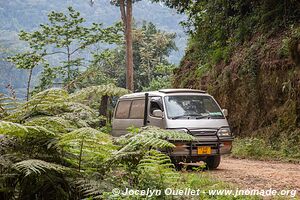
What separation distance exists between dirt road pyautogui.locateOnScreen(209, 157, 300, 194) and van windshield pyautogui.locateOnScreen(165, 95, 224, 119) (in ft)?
4.70

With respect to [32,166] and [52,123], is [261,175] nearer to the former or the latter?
[52,123]

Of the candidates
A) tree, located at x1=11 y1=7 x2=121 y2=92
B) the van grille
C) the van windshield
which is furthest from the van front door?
tree, located at x1=11 y1=7 x2=121 y2=92

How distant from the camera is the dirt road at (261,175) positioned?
28.6 ft

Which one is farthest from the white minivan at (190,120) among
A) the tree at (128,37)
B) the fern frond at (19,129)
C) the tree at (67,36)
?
the tree at (67,36)

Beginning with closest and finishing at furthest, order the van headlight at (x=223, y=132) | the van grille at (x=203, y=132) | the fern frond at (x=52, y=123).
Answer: the fern frond at (x=52, y=123)
the van grille at (x=203, y=132)
the van headlight at (x=223, y=132)

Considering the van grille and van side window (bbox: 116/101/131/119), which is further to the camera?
van side window (bbox: 116/101/131/119)

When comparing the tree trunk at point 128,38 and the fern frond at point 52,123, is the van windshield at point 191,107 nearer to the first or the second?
the fern frond at point 52,123

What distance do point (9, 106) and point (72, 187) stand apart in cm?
135

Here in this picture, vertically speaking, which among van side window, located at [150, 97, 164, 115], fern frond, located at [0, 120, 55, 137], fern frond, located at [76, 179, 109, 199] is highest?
van side window, located at [150, 97, 164, 115]

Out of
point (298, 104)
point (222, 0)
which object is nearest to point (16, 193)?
point (298, 104)

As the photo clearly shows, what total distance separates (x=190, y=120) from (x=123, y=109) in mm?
3484

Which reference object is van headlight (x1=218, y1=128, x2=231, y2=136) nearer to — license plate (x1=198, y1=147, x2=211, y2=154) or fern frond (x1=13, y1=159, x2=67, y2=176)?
license plate (x1=198, y1=147, x2=211, y2=154)

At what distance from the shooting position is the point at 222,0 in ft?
70.6

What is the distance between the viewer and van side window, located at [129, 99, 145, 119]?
1282 cm
